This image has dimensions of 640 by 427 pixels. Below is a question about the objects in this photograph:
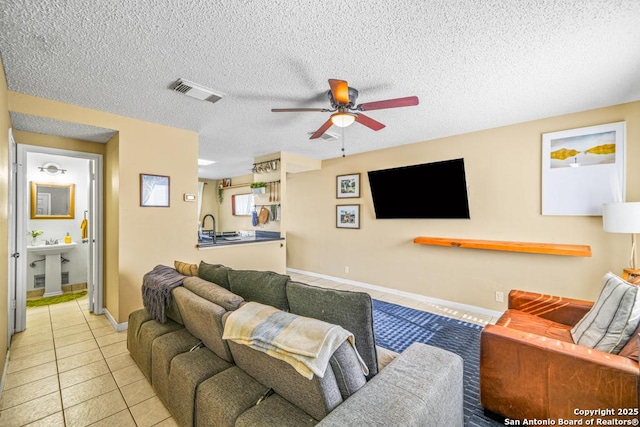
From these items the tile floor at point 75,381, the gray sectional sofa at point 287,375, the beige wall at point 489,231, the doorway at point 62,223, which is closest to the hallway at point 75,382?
the tile floor at point 75,381

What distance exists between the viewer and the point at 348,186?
5160 millimetres

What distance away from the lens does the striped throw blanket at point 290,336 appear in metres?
1.05

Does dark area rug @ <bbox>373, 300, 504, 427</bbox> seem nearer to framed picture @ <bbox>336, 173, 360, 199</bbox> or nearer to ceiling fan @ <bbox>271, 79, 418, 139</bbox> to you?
framed picture @ <bbox>336, 173, 360, 199</bbox>

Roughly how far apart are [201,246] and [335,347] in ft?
10.4

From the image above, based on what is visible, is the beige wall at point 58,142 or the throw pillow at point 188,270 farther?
the beige wall at point 58,142

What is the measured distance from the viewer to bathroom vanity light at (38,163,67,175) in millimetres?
4423

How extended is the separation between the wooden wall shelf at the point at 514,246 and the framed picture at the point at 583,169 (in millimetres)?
390

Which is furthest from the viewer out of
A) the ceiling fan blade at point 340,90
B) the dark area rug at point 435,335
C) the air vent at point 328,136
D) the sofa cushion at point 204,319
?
the air vent at point 328,136

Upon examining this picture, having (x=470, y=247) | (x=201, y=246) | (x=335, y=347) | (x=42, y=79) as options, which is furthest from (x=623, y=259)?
(x=42, y=79)

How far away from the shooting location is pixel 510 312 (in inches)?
96.4

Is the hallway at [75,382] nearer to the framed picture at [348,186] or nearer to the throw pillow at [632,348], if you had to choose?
the throw pillow at [632,348]

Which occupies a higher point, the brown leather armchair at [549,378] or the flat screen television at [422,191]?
the flat screen television at [422,191]

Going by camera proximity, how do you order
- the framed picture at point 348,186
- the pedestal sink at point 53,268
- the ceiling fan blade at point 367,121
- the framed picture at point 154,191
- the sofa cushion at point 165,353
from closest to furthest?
the sofa cushion at point 165,353 → the ceiling fan blade at point 367,121 → the framed picture at point 154,191 → the pedestal sink at point 53,268 → the framed picture at point 348,186

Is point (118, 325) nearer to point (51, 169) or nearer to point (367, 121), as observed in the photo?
point (51, 169)
